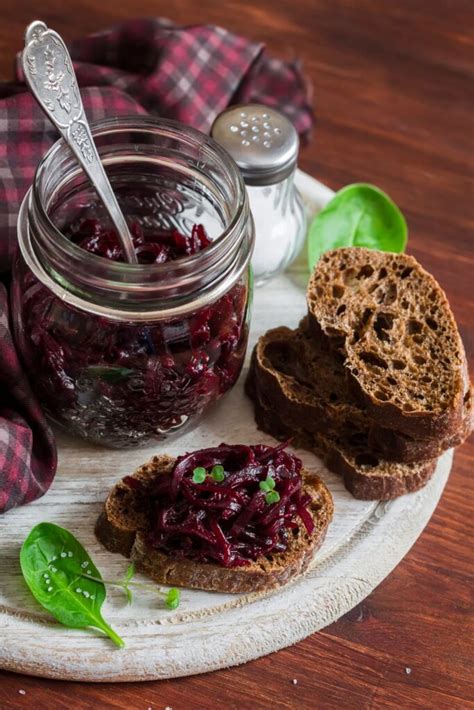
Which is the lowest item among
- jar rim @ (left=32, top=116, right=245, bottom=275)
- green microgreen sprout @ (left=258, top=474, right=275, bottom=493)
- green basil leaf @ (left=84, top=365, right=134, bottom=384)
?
green microgreen sprout @ (left=258, top=474, right=275, bottom=493)

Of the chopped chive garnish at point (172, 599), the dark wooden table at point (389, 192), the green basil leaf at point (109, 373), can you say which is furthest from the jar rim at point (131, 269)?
the dark wooden table at point (389, 192)

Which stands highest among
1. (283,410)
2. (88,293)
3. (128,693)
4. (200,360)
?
(88,293)

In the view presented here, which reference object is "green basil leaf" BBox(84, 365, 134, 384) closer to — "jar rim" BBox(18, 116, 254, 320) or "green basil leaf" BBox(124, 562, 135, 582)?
"jar rim" BBox(18, 116, 254, 320)

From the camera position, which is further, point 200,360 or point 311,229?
point 311,229

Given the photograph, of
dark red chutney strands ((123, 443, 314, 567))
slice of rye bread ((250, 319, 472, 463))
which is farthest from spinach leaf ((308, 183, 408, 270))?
dark red chutney strands ((123, 443, 314, 567))

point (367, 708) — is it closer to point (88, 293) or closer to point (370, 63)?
point (88, 293)

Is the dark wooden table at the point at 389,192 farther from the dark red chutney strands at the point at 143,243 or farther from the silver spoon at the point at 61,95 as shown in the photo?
the silver spoon at the point at 61,95

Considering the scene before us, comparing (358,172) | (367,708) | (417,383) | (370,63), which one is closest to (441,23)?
(370,63)
